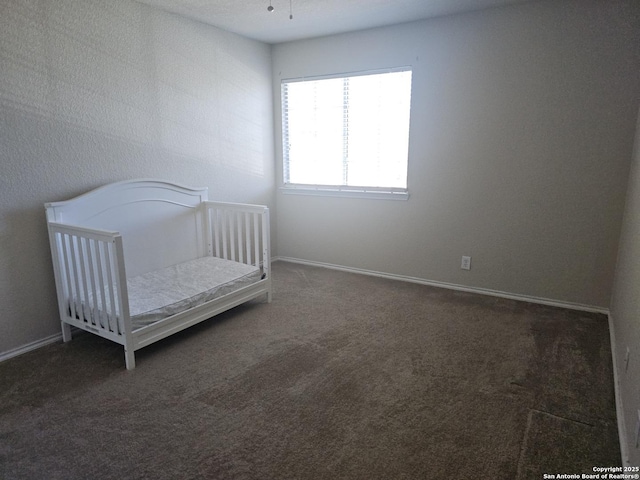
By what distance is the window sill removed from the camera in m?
4.02

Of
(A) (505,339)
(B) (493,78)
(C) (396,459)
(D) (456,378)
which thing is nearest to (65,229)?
(C) (396,459)

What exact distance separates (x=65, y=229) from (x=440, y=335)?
2543 mm

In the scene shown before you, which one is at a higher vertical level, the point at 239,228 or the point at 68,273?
the point at 239,228

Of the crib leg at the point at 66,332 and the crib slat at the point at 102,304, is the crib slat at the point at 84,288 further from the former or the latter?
the crib leg at the point at 66,332

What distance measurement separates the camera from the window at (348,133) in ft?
12.9

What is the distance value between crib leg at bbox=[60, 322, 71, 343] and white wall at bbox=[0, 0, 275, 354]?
0.09 m

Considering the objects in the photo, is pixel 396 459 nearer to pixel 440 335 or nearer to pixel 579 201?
pixel 440 335

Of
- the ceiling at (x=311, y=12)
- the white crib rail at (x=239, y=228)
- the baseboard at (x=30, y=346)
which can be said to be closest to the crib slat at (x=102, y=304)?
the baseboard at (x=30, y=346)

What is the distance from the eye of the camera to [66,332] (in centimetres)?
281

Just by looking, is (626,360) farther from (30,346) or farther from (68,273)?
(30,346)

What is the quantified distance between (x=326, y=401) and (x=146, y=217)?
2.05m

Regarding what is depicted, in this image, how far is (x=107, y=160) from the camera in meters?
3.04

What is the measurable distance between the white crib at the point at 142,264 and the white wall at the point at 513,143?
1.60 m

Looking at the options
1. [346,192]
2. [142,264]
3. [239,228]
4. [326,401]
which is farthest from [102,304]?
[346,192]
